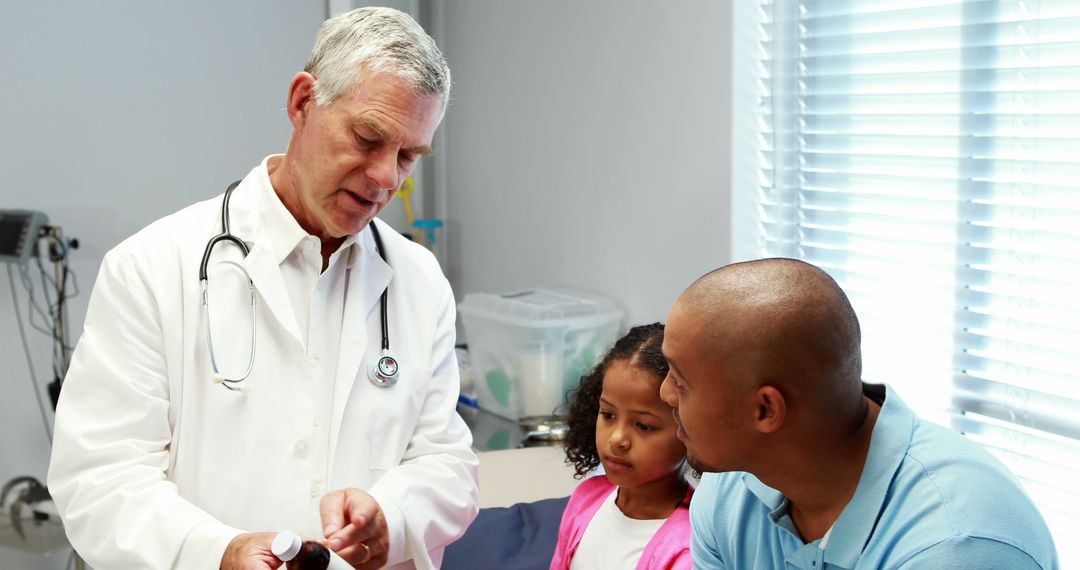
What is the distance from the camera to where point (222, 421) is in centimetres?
143

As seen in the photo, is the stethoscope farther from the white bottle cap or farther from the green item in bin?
the green item in bin

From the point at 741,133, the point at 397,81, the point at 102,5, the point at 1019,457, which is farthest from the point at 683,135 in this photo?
the point at 102,5

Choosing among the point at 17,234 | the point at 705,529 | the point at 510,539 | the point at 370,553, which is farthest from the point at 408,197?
the point at 705,529

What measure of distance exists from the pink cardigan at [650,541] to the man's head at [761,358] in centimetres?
38

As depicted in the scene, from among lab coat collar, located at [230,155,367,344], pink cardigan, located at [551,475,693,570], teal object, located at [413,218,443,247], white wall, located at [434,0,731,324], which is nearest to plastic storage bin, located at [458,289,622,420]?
white wall, located at [434,0,731,324]

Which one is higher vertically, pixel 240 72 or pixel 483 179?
pixel 240 72

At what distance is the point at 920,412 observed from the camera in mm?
2184

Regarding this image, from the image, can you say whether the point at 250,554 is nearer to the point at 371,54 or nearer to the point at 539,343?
the point at 371,54

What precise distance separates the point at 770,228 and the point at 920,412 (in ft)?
1.89

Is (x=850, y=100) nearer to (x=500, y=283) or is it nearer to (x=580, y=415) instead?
(x=580, y=415)

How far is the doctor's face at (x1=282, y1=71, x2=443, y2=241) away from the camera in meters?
1.41

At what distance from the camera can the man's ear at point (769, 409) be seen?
44.9 inches

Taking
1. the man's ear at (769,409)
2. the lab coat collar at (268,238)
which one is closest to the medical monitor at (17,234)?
the lab coat collar at (268,238)

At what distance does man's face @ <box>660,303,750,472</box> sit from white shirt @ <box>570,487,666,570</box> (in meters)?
0.45
